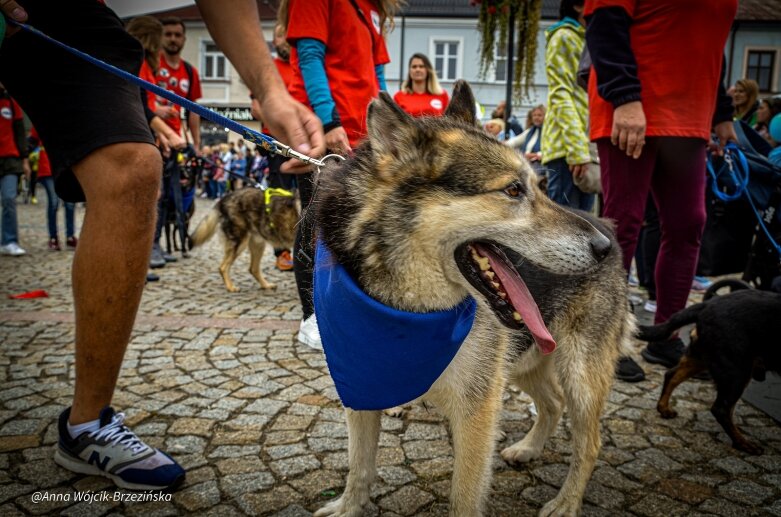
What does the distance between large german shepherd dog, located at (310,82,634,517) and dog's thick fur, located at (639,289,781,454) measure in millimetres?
1577

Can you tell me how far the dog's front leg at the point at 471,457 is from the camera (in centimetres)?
184

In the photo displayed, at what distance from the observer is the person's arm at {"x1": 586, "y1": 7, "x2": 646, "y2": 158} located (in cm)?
315

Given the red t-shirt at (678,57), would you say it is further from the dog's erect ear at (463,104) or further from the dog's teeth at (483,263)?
the dog's teeth at (483,263)

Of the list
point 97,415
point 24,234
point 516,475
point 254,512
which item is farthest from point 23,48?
point 24,234

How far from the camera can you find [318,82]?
3.17 m

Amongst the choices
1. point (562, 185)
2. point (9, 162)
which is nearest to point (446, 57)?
point (9, 162)

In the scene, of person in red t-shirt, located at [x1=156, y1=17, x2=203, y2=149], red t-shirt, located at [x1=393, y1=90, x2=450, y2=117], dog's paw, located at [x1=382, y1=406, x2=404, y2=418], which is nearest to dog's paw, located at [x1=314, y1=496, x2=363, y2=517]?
dog's paw, located at [x1=382, y1=406, x2=404, y2=418]

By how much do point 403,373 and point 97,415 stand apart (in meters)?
1.49

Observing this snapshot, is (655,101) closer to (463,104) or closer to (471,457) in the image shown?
(463,104)

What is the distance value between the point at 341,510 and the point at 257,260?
17.6ft

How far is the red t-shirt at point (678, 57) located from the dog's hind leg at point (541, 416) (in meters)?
1.82

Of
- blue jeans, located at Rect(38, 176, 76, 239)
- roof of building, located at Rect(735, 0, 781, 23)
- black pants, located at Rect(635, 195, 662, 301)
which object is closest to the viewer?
black pants, located at Rect(635, 195, 662, 301)

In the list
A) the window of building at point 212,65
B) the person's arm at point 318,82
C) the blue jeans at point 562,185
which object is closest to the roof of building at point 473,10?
the window of building at point 212,65
